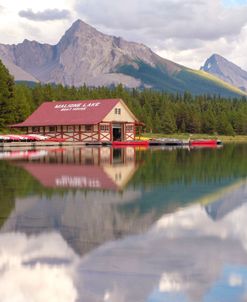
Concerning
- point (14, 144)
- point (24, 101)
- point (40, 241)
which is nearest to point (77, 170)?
point (40, 241)

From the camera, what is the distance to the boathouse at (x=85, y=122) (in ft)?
310

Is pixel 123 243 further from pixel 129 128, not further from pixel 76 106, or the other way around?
pixel 129 128

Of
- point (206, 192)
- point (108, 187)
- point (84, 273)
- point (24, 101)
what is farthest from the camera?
point (24, 101)

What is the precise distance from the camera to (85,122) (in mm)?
93000

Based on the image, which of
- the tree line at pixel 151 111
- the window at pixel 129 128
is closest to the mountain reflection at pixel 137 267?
the window at pixel 129 128

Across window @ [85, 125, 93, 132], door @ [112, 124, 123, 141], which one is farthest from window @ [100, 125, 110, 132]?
door @ [112, 124, 123, 141]

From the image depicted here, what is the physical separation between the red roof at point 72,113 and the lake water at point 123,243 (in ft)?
233

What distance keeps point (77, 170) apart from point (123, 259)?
21.7 meters

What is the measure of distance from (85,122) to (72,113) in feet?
20.7

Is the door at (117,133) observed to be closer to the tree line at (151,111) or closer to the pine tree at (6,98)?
the tree line at (151,111)

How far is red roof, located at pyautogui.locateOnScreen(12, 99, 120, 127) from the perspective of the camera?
3728 inches

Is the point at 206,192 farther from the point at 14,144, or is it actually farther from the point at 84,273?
the point at 14,144

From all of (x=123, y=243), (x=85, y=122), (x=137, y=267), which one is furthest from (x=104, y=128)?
(x=137, y=267)

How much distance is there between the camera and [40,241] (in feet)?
42.7
